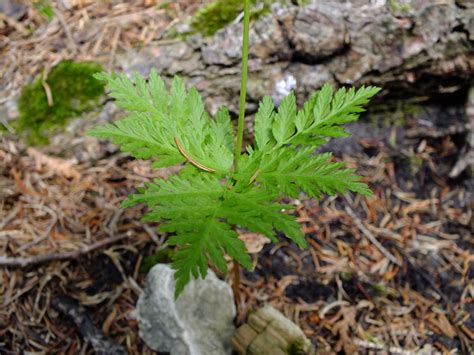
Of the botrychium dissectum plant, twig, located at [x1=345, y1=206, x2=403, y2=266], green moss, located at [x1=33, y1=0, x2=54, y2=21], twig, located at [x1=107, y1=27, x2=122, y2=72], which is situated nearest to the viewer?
the botrychium dissectum plant

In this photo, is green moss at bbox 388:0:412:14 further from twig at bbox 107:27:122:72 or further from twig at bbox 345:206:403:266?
twig at bbox 107:27:122:72

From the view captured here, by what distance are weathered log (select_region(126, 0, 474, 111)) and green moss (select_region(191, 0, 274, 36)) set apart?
0.09 m

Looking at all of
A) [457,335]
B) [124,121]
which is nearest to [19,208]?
[124,121]

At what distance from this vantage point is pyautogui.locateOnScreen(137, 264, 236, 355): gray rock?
2.47 m

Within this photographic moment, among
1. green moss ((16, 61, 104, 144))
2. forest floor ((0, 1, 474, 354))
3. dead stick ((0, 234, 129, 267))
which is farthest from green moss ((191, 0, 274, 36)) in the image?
dead stick ((0, 234, 129, 267))

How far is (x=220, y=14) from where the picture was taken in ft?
11.7

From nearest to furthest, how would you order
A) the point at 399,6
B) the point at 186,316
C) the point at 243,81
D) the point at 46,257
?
1. the point at 243,81
2. the point at 186,316
3. the point at 46,257
4. the point at 399,6

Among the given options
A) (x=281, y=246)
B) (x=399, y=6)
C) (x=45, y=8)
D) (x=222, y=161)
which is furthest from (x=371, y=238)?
(x=45, y=8)

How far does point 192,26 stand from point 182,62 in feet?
1.22

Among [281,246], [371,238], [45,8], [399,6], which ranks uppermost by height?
[45,8]

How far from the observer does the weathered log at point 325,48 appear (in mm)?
3387

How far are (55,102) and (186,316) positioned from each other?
6.56ft

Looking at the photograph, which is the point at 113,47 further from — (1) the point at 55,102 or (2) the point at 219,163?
(2) the point at 219,163

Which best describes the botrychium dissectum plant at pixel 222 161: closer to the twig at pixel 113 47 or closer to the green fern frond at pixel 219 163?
the green fern frond at pixel 219 163
